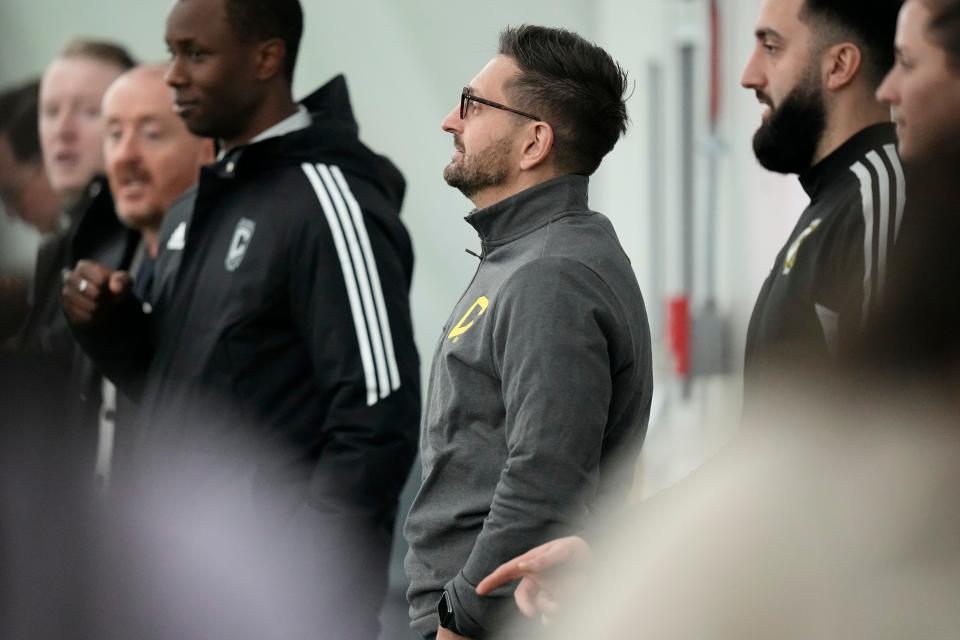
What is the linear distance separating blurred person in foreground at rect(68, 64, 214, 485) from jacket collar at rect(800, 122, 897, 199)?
1.69m

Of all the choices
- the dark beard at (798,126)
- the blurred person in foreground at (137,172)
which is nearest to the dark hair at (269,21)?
the blurred person in foreground at (137,172)

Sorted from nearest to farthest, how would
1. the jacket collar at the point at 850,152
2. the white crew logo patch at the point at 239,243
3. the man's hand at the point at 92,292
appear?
the jacket collar at the point at 850,152
the white crew logo patch at the point at 239,243
the man's hand at the point at 92,292

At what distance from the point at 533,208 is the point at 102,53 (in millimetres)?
2674

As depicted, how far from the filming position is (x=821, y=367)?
2.14 feet

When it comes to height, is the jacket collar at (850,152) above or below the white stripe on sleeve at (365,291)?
above

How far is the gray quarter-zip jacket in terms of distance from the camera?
1.48m

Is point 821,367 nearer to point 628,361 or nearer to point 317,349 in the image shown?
point 628,361

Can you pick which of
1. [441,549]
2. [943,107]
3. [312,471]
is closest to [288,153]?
[312,471]

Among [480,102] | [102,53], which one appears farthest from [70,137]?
[480,102]

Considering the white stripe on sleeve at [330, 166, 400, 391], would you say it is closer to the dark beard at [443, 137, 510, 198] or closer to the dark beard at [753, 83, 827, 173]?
the dark beard at [443, 137, 510, 198]

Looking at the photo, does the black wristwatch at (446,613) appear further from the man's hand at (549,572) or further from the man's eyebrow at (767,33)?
the man's eyebrow at (767,33)

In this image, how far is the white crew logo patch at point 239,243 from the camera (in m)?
2.30

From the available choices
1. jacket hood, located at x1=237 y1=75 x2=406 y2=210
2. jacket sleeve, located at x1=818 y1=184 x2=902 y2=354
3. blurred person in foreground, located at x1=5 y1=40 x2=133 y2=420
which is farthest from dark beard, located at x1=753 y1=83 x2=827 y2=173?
blurred person in foreground, located at x1=5 y1=40 x2=133 y2=420

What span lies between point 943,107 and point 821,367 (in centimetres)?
16
